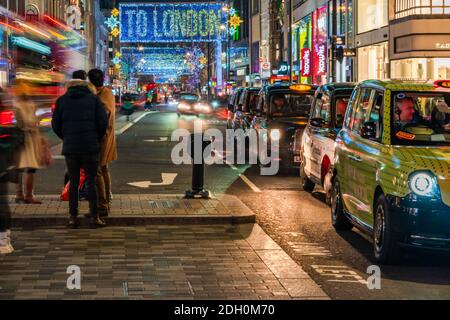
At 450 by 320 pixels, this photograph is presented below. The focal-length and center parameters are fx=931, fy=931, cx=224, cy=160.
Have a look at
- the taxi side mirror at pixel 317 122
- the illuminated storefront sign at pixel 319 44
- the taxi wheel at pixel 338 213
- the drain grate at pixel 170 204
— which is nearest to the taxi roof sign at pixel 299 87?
the taxi side mirror at pixel 317 122

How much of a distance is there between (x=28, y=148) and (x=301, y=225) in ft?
13.1

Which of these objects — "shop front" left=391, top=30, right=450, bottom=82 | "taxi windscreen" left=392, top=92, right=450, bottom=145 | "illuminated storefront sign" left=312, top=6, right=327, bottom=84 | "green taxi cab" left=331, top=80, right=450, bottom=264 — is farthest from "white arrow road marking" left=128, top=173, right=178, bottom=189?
"illuminated storefront sign" left=312, top=6, right=327, bottom=84

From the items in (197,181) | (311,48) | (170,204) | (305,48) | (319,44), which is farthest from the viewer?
(305,48)

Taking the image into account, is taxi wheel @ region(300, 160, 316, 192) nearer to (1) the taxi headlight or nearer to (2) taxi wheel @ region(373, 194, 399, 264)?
(2) taxi wheel @ region(373, 194, 399, 264)

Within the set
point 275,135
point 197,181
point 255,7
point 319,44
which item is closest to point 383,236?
point 197,181

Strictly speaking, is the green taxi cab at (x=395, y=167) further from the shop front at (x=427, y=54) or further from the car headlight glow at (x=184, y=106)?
the car headlight glow at (x=184, y=106)

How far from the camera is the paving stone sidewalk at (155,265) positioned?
7699 mm

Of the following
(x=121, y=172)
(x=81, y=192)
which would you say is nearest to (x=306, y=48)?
(x=121, y=172)

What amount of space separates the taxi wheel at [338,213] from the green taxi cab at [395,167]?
0.01 m

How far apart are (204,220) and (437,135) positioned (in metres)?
3.33

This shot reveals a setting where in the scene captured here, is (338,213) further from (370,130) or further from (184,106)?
(184,106)

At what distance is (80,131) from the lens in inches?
436

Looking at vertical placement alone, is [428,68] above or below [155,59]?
below
